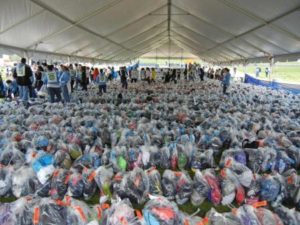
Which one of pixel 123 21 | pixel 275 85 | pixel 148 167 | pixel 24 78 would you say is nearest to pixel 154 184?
pixel 148 167

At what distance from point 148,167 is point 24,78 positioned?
25.6 feet

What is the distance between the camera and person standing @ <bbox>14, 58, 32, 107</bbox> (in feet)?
34.8

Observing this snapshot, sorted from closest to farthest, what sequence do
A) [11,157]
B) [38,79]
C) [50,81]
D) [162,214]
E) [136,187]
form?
[162,214] → [136,187] → [11,157] → [50,81] → [38,79]

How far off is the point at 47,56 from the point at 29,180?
12165mm

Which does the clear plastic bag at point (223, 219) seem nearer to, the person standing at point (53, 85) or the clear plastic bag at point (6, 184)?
the clear plastic bag at point (6, 184)

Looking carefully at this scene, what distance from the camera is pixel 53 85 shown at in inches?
437

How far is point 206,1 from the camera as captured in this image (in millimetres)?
11703

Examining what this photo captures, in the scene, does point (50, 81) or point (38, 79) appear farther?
point (38, 79)

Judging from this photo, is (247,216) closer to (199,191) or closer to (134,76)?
(199,191)

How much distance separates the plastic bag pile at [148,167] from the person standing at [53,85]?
11.5 ft

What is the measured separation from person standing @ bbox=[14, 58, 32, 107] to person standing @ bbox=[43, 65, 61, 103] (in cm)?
64

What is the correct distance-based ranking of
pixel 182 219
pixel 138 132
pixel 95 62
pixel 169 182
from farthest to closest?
pixel 95 62 → pixel 138 132 → pixel 169 182 → pixel 182 219

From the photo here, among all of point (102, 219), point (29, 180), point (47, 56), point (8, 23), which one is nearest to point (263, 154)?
point (102, 219)

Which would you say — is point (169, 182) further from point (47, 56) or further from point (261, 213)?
point (47, 56)
